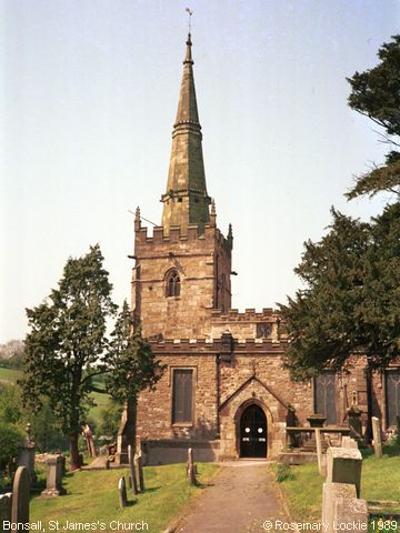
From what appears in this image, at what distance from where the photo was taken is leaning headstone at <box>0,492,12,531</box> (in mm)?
9890

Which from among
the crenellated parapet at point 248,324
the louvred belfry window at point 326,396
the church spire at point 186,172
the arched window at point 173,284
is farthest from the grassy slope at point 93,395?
the louvred belfry window at point 326,396

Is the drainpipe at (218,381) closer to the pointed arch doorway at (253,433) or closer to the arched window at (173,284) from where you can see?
the pointed arch doorway at (253,433)

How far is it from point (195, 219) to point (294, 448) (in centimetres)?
2194

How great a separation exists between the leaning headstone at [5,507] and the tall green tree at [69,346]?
1725 cm

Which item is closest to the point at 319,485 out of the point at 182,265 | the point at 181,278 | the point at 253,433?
the point at 253,433

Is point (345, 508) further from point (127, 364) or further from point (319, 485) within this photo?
point (127, 364)

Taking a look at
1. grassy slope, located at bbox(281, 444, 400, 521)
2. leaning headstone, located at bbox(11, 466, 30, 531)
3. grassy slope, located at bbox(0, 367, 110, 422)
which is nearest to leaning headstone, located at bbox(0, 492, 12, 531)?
leaning headstone, located at bbox(11, 466, 30, 531)

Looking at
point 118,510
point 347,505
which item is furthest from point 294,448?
point 347,505

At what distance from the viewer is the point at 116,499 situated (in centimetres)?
1956

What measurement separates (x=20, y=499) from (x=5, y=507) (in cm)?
71

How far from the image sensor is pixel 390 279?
736 inches

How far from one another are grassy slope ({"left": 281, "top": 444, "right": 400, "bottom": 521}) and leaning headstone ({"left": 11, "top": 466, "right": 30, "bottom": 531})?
571 centimetres

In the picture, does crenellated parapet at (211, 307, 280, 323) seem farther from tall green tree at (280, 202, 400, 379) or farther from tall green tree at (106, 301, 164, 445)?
tall green tree at (280, 202, 400, 379)

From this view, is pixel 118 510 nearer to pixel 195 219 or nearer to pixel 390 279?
pixel 390 279
